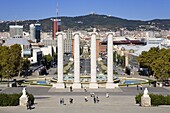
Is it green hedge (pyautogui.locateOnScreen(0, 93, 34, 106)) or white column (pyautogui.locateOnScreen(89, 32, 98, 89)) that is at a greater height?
white column (pyautogui.locateOnScreen(89, 32, 98, 89))

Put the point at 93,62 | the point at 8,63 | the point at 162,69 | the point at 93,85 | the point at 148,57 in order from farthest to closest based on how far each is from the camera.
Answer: the point at 148,57 < the point at 8,63 < the point at 162,69 < the point at 93,85 < the point at 93,62

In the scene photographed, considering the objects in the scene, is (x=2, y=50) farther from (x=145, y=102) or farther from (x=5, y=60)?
(x=145, y=102)

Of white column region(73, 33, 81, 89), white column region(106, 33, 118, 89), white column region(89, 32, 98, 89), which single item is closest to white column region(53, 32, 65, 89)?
white column region(73, 33, 81, 89)

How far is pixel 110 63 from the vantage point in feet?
186

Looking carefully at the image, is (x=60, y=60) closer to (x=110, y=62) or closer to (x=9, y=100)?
(x=110, y=62)

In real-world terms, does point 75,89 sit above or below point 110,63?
below

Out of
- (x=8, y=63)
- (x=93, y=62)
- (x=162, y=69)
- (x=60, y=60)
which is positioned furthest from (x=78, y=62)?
(x=8, y=63)

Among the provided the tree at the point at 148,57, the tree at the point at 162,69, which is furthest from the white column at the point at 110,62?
the tree at the point at 148,57

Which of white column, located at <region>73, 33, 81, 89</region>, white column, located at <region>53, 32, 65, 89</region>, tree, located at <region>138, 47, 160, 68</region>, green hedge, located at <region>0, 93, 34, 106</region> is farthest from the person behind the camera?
tree, located at <region>138, 47, 160, 68</region>

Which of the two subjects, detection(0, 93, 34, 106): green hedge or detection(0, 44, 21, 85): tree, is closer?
detection(0, 93, 34, 106): green hedge

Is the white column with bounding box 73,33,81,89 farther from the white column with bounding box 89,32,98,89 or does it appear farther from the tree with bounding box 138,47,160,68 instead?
the tree with bounding box 138,47,160,68

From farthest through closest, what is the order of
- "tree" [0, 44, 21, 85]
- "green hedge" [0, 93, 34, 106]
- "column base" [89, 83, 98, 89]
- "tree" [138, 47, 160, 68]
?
1. "tree" [138, 47, 160, 68]
2. "tree" [0, 44, 21, 85]
3. "column base" [89, 83, 98, 89]
4. "green hedge" [0, 93, 34, 106]

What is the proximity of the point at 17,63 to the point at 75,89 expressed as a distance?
17.1 m

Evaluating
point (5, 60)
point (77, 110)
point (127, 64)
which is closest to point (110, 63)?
point (5, 60)
